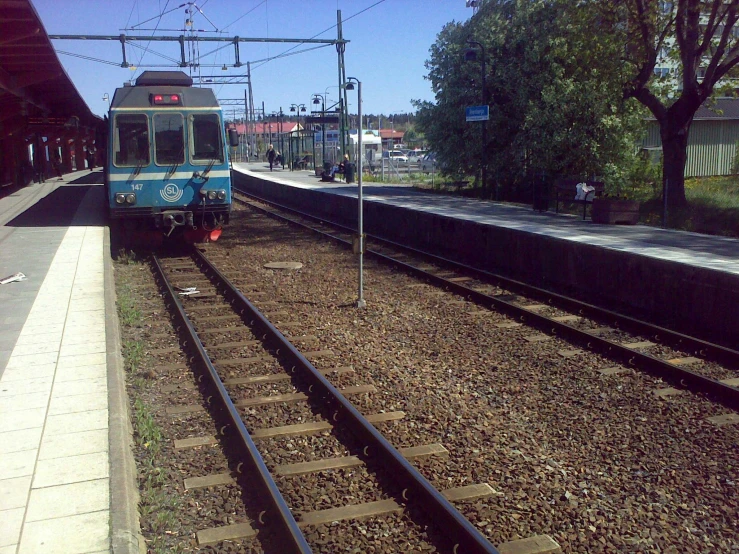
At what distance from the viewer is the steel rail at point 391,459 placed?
4102mm

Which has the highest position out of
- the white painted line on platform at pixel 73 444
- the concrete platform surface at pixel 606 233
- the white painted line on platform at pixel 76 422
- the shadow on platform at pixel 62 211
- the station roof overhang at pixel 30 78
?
the station roof overhang at pixel 30 78

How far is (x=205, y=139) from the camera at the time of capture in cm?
1452

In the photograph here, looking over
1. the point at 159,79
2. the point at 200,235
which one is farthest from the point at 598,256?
the point at 159,79

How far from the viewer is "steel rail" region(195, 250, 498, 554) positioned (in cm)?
410

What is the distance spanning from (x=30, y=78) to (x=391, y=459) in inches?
835

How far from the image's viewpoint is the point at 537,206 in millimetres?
19938

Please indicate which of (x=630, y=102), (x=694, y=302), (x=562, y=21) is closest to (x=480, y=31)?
(x=562, y=21)

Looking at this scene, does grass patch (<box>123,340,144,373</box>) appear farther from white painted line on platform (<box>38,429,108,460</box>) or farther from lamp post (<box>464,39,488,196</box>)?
lamp post (<box>464,39,488,196</box>)

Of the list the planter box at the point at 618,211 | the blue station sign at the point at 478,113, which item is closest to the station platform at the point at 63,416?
the planter box at the point at 618,211

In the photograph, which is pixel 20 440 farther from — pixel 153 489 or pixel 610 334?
pixel 610 334

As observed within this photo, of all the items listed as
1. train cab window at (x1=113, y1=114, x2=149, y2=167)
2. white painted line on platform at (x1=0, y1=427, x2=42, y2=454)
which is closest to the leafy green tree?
train cab window at (x1=113, y1=114, x2=149, y2=167)

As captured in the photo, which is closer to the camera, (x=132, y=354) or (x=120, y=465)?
(x=120, y=465)

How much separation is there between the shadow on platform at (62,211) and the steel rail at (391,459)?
12.2 m

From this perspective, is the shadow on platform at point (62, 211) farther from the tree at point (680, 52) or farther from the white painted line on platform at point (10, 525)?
the white painted line on platform at point (10, 525)
